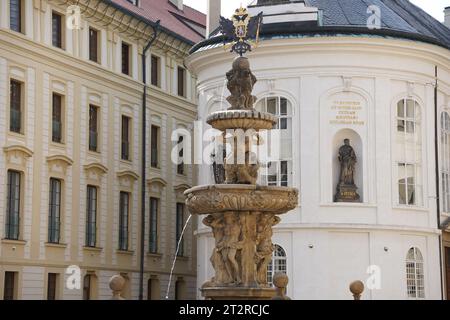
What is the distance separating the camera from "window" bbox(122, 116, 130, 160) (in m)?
48.9

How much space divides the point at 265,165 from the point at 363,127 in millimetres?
3830

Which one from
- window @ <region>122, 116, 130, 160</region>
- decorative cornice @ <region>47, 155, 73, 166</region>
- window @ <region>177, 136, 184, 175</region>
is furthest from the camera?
window @ <region>177, 136, 184, 175</region>

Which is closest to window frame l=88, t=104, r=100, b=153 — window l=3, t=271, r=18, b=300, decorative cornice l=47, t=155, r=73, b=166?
decorative cornice l=47, t=155, r=73, b=166

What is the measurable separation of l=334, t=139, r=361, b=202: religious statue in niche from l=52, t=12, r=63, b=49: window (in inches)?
484

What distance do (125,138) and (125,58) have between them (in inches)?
141

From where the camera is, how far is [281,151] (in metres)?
40.4

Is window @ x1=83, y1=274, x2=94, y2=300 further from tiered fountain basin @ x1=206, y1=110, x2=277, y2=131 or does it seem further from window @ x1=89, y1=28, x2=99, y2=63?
tiered fountain basin @ x1=206, y1=110, x2=277, y2=131

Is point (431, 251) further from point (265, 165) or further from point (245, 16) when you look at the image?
point (245, 16)

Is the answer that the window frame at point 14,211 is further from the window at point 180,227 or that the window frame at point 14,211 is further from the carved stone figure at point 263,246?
the carved stone figure at point 263,246

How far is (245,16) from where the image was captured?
2419cm

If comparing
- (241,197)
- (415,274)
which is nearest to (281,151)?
(415,274)

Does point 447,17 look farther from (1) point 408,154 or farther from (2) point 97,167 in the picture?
(2) point 97,167
